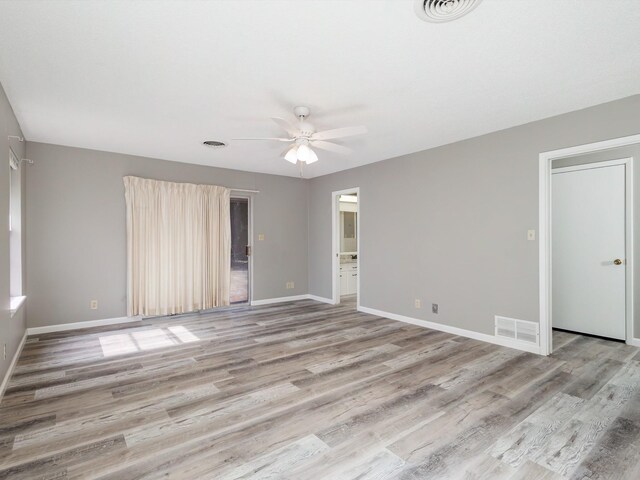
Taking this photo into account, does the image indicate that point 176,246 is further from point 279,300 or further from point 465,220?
point 465,220

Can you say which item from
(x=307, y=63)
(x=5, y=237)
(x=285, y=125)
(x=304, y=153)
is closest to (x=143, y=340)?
(x=5, y=237)

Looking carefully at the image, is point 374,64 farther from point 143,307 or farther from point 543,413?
point 143,307

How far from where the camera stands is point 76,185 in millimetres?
4570

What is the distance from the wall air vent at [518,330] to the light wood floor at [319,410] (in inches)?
7.7

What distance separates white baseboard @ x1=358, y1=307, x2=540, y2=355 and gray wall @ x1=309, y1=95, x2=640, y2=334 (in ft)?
0.23

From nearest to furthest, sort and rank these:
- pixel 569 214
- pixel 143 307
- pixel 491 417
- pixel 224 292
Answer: pixel 491 417
pixel 569 214
pixel 143 307
pixel 224 292

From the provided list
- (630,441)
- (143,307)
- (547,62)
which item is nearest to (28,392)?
(143,307)

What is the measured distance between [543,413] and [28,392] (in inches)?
158

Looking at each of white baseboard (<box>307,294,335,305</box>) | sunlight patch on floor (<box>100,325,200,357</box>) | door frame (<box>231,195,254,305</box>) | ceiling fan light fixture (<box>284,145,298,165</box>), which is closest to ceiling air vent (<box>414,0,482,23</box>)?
ceiling fan light fixture (<box>284,145,298,165</box>)

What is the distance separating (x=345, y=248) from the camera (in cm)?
731

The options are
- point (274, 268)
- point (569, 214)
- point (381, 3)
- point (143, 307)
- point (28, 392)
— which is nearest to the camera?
point (381, 3)

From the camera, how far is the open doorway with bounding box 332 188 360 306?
20.6 ft

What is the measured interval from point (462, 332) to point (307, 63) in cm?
363

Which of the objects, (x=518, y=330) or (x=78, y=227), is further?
(x=78, y=227)
